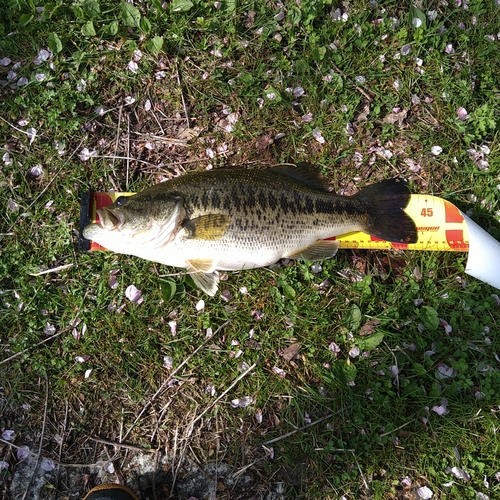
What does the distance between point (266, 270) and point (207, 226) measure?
805 millimetres

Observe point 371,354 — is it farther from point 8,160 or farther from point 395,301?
point 8,160

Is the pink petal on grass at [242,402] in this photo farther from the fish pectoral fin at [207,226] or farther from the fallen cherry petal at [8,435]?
the fallen cherry petal at [8,435]

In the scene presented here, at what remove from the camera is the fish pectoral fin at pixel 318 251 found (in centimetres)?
342

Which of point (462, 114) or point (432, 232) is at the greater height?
point (462, 114)

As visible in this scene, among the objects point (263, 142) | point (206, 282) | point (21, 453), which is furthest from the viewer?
point (263, 142)

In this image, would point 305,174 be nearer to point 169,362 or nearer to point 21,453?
point 169,362

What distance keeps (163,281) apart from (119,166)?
1.14 metres

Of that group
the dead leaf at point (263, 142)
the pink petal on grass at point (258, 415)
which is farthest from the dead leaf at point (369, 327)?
the dead leaf at point (263, 142)

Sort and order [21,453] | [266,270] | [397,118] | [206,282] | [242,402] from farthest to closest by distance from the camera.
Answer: [397,118], [266,270], [242,402], [21,453], [206,282]

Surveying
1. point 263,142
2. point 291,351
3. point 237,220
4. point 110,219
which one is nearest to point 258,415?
point 291,351

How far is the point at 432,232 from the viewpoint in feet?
12.2

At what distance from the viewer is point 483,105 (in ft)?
13.0

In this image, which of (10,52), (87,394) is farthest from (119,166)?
(87,394)

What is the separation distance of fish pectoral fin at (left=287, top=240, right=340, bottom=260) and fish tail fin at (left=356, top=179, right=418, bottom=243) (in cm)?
34
